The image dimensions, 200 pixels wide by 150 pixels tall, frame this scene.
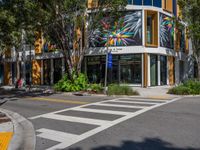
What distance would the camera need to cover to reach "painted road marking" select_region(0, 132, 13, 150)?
6000 mm

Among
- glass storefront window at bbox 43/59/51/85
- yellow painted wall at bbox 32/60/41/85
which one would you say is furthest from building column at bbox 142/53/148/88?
yellow painted wall at bbox 32/60/41/85

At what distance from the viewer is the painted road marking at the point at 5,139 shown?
6000 mm

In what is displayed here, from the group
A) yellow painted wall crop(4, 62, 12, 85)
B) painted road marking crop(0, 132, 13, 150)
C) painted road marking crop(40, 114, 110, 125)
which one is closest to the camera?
painted road marking crop(0, 132, 13, 150)

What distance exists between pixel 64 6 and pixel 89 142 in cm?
1425

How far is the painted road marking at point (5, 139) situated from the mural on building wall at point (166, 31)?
21771 mm

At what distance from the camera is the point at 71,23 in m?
20.9

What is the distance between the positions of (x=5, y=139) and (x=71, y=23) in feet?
51.1

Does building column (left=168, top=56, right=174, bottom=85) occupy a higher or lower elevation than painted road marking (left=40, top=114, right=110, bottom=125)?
higher

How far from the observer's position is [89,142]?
6387 millimetres

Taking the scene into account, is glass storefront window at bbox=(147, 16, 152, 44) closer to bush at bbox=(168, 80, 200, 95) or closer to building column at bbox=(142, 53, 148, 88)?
building column at bbox=(142, 53, 148, 88)

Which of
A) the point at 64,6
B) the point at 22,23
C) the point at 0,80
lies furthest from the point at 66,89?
the point at 0,80

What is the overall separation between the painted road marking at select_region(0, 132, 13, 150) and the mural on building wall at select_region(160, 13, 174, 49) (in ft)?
71.4

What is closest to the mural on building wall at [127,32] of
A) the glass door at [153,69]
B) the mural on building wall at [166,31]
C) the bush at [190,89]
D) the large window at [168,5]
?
the glass door at [153,69]

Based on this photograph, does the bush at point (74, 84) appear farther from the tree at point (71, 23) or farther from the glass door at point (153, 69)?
the glass door at point (153, 69)
